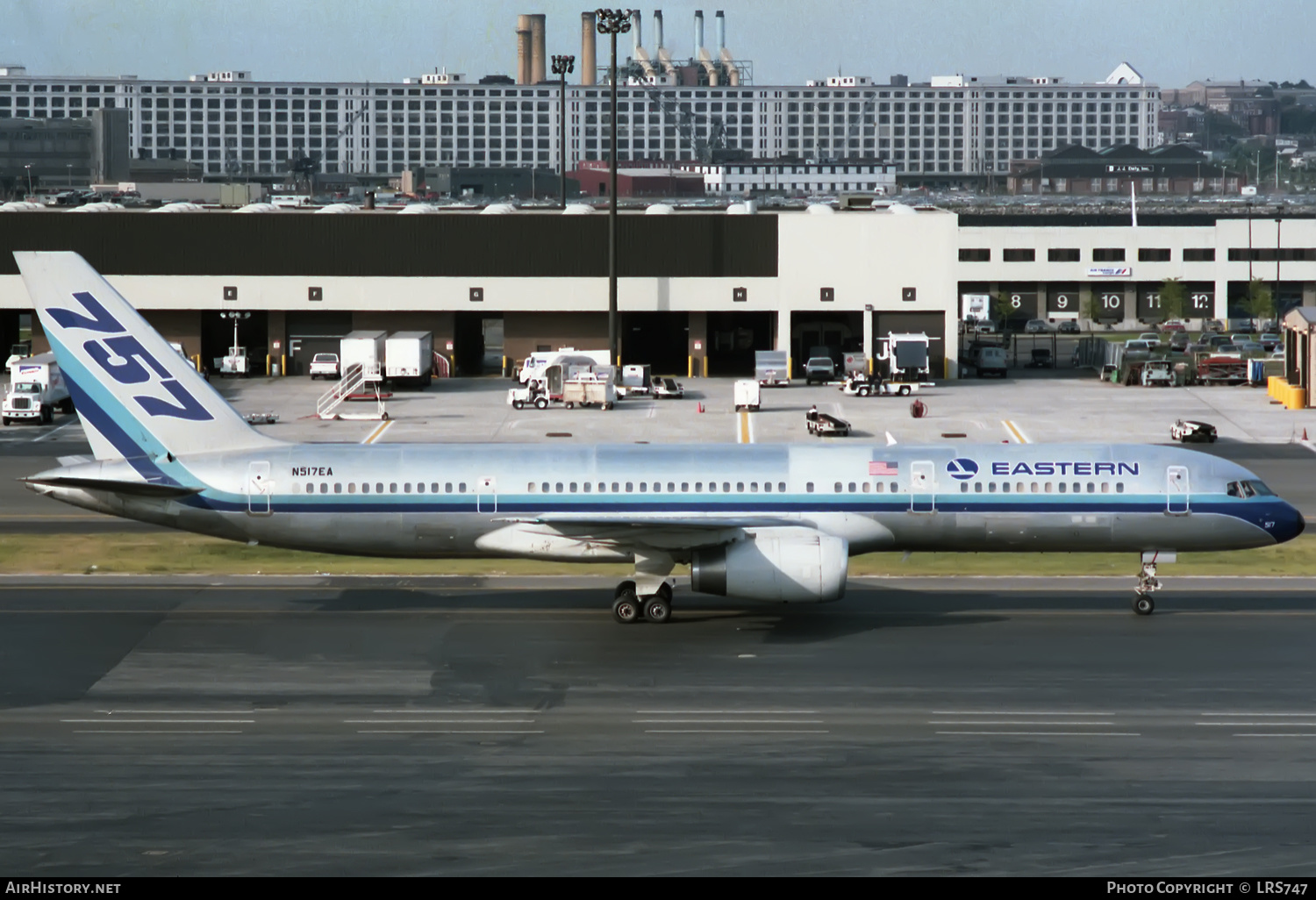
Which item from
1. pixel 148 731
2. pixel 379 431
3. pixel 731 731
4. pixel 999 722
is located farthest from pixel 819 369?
pixel 148 731

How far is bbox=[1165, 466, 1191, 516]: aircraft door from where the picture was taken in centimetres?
4141

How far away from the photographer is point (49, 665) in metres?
36.4

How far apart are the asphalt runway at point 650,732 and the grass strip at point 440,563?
2668 mm

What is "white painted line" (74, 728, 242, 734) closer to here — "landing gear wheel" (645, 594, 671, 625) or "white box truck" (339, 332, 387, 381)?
"landing gear wheel" (645, 594, 671, 625)

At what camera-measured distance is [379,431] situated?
83.1m

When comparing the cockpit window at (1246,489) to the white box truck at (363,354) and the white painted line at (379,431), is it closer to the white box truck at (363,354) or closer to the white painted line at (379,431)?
the white painted line at (379,431)

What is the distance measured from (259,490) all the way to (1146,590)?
22424 mm

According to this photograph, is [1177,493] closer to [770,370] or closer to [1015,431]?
[1015,431]

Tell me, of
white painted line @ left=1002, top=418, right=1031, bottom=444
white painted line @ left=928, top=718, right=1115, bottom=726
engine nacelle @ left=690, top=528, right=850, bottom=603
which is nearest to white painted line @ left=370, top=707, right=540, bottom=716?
engine nacelle @ left=690, top=528, right=850, bottom=603

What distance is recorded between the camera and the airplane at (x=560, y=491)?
135 ft

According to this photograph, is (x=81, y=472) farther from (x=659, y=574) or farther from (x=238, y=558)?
(x=659, y=574)

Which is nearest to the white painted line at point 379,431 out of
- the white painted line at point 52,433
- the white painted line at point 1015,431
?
the white painted line at point 52,433

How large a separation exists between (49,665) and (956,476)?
71.4 ft

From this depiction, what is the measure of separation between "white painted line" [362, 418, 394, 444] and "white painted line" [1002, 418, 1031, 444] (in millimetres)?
30889
